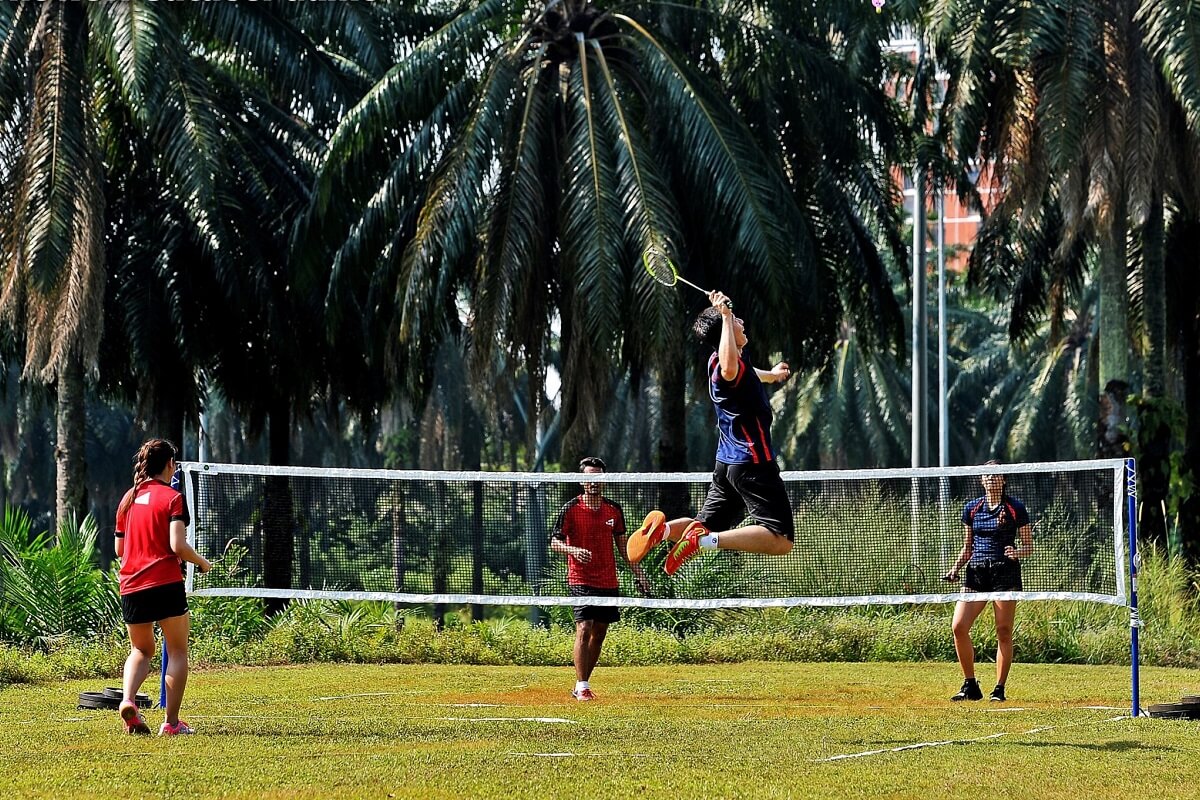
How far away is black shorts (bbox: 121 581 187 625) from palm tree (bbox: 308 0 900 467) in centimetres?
1238

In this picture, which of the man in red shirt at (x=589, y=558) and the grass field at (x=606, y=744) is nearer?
the grass field at (x=606, y=744)

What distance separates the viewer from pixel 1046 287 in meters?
31.9

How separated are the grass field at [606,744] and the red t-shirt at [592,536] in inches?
42.3

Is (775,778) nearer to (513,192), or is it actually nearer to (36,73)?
(513,192)

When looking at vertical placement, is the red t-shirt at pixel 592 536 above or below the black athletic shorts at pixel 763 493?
below

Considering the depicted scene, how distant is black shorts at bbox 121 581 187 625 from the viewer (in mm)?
11055

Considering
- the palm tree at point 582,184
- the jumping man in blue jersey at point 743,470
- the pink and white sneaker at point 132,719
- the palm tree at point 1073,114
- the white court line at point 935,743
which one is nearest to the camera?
the white court line at point 935,743

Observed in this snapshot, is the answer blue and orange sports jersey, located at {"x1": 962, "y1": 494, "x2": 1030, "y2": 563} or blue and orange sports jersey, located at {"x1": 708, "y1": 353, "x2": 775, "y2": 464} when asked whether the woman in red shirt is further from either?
blue and orange sports jersey, located at {"x1": 962, "y1": 494, "x2": 1030, "y2": 563}

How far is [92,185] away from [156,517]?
44.1 ft

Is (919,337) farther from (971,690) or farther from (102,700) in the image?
(102,700)

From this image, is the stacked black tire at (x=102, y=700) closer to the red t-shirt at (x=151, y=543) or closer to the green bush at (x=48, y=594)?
the red t-shirt at (x=151, y=543)

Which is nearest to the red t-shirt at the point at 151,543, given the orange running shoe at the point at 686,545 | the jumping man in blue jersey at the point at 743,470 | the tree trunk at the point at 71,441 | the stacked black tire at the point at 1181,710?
the jumping man in blue jersey at the point at 743,470

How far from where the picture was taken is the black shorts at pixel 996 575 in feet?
44.5

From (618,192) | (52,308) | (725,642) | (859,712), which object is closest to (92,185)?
(52,308)
